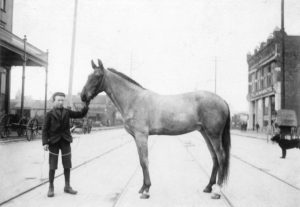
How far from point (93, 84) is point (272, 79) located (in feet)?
118

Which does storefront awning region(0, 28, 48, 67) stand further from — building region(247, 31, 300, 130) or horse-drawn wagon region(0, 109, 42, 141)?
building region(247, 31, 300, 130)

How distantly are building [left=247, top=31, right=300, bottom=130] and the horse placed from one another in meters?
27.9

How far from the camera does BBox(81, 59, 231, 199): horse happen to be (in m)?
5.41

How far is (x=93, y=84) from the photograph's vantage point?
556cm

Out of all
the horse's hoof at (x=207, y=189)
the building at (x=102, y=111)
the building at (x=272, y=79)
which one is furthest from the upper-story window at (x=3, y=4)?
the building at (x=102, y=111)

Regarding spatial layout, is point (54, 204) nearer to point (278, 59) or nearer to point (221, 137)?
point (221, 137)

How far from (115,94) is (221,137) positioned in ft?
6.54

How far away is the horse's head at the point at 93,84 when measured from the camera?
551cm

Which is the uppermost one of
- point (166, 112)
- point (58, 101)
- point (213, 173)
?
point (58, 101)

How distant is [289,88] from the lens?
35.9 metres

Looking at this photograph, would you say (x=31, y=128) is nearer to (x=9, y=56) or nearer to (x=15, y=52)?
(x=15, y=52)

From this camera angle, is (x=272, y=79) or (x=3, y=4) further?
(x=272, y=79)

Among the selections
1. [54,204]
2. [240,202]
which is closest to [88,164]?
[54,204]

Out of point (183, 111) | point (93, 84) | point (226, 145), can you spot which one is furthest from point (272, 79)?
point (93, 84)
